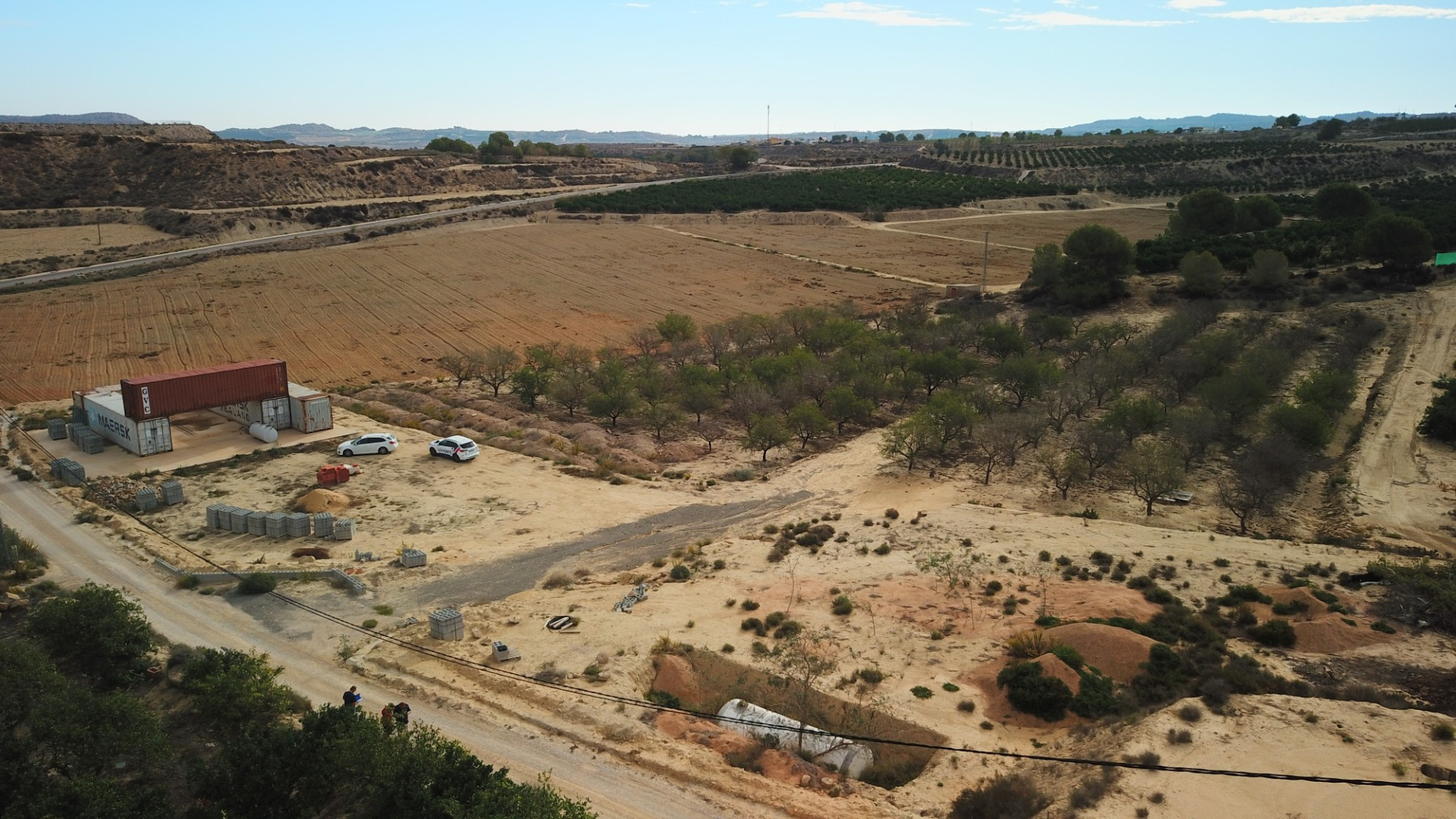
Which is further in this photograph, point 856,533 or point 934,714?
point 856,533

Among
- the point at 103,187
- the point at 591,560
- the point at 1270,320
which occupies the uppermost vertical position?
the point at 103,187

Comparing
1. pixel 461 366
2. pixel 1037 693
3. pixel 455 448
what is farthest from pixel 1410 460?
pixel 461 366

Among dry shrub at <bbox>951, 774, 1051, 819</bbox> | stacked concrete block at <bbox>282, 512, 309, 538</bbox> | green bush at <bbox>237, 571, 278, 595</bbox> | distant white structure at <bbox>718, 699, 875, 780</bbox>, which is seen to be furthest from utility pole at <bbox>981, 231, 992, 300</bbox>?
dry shrub at <bbox>951, 774, 1051, 819</bbox>

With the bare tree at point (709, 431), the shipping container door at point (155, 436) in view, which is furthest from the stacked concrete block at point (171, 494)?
the bare tree at point (709, 431)

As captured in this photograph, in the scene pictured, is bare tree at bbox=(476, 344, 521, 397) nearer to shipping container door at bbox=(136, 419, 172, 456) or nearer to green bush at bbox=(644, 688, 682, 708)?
shipping container door at bbox=(136, 419, 172, 456)

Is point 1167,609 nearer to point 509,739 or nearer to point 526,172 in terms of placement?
point 509,739

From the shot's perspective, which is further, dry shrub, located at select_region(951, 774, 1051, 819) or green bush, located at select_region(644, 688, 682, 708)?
green bush, located at select_region(644, 688, 682, 708)

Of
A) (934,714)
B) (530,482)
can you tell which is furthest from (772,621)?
(530,482)
